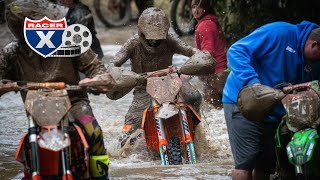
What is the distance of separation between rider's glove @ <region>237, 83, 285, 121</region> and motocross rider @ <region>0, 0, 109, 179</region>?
1.00 metres

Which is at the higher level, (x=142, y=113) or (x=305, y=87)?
(x=305, y=87)

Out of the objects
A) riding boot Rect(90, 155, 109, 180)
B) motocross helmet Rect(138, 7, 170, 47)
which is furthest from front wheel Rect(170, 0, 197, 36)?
riding boot Rect(90, 155, 109, 180)

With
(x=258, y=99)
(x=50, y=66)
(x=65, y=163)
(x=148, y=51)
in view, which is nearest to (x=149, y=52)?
(x=148, y=51)

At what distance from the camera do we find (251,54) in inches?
218

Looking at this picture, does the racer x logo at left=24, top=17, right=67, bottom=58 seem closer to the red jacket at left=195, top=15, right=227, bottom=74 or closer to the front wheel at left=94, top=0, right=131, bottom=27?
the red jacket at left=195, top=15, right=227, bottom=74

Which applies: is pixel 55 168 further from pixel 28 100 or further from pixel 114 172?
pixel 114 172

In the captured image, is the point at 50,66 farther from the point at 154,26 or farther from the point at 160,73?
the point at 154,26

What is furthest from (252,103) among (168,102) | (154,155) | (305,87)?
(154,155)

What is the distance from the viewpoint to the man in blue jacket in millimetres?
5477

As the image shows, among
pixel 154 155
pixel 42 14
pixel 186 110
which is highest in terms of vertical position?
pixel 42 14

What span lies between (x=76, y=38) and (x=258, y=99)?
1279mm

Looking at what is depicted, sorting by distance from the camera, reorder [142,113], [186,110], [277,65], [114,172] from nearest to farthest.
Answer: [277,65], [114,172], [186,110], [142,113]

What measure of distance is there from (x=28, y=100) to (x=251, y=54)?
1504 millimetres

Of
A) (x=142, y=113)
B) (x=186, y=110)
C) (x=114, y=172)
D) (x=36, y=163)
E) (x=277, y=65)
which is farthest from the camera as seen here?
(x=142, y=113)
